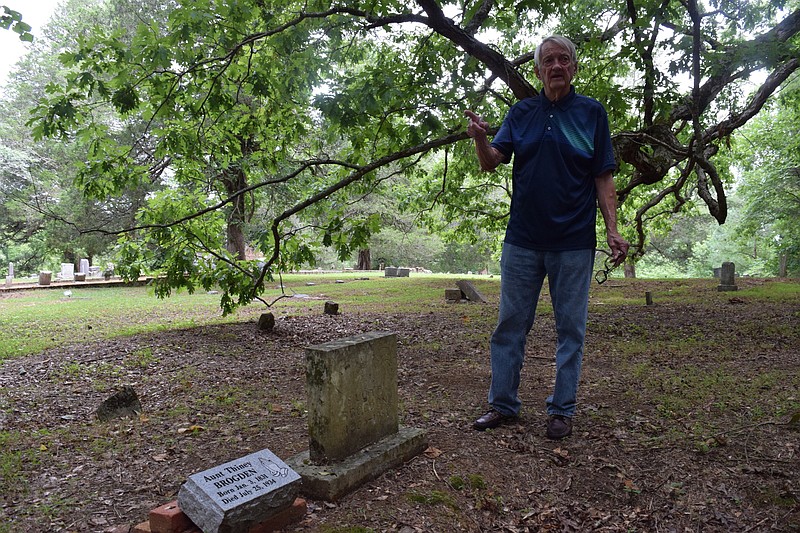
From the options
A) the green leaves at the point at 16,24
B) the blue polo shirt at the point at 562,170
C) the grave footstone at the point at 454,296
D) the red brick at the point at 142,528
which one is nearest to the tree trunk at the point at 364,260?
the grave footstone at the point at 454,296

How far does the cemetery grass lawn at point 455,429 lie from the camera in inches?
109

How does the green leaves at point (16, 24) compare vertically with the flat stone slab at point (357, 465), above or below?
above

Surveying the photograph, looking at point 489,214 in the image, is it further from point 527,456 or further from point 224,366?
point 527,456

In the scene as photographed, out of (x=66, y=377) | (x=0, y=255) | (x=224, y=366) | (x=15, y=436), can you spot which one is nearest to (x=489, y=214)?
(x=224, y=366)

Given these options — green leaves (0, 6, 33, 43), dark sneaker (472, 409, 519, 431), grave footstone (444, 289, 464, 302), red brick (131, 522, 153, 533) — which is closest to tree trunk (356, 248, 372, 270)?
grave footstone (444, 289, 464, 302)

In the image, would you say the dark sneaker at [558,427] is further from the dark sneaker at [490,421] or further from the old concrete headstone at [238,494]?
the old concrete headstone at [238,494]

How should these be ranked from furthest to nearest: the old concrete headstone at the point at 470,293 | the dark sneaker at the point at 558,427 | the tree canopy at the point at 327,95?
the old concrete headstone at the point at 470,293, the tree canopy at the point at 327,95, the dark sneaker at the point at 558,427

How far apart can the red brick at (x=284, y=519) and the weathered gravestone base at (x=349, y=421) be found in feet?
0.50

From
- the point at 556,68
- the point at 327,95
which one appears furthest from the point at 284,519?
the point at 327,95

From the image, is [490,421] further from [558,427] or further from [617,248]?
[617,248]

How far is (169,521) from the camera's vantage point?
2420 mm

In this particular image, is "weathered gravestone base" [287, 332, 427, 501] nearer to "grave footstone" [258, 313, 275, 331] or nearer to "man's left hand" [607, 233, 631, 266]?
"man's left hand" [607, 233, 631, 266]

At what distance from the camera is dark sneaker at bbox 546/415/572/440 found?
3482 millimetres

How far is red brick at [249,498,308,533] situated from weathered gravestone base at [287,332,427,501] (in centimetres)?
15
